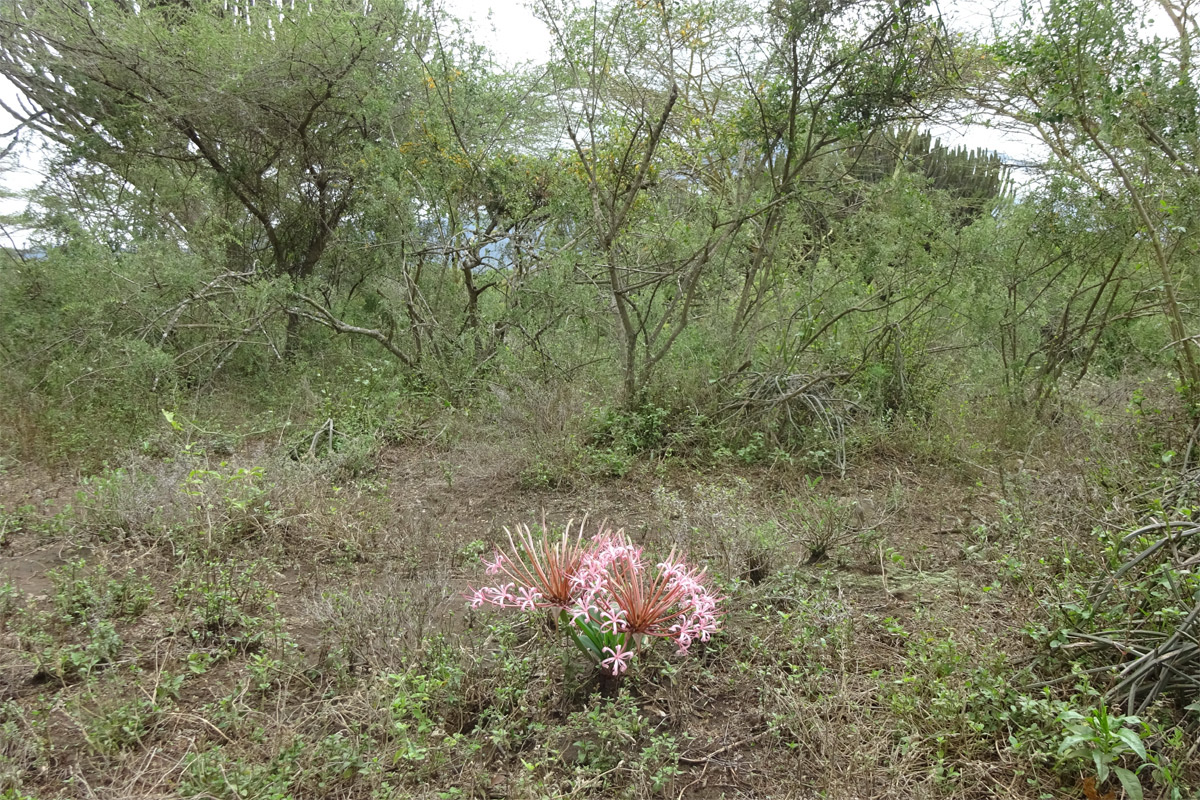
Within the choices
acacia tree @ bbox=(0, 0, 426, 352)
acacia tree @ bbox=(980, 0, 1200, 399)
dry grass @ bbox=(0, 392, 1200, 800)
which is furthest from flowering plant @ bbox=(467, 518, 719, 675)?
acacia tree @ bbox=(0, 0, 426, 352)

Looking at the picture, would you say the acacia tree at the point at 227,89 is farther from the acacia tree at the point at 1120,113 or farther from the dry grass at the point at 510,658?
the acacia tree at the point at 1120,113

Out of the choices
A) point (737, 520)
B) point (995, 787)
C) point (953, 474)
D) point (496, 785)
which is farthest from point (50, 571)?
point (953, 474)

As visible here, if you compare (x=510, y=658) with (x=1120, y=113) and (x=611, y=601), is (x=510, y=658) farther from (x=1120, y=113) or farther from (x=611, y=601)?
(x=1120, y=113)

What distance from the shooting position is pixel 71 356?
605cm

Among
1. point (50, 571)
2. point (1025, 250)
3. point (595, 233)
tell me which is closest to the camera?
point (50, 571)

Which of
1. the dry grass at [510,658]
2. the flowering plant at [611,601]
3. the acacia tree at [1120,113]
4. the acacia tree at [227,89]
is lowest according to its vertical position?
the dry grass at [510,658]

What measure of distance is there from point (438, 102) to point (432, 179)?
0.67 metres

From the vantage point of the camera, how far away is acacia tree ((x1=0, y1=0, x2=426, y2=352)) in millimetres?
6152

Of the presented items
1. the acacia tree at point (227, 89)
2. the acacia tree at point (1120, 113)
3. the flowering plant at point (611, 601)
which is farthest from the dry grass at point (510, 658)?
the acacia tree at point (227, 89)

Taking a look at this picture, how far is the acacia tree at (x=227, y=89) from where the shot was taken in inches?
242

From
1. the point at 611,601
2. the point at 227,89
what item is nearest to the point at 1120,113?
the point at 611,601

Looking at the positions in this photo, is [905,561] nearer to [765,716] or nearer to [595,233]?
[765,716]

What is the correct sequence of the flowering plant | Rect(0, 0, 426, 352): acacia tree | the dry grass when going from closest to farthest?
the dry grass, the flowering plant, Rect(0, 0, 426, 352): acacia tree

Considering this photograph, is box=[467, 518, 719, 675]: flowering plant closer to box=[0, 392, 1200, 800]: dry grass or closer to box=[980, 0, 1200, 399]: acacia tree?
box=[0, 392, 1200, 800]: dry grass
